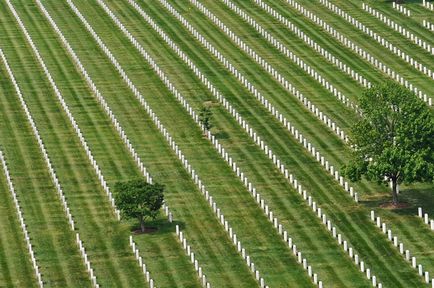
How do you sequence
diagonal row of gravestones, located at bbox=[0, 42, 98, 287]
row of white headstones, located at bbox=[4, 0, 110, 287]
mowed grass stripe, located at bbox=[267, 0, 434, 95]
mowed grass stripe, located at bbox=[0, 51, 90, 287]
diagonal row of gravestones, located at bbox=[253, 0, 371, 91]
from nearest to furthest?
1. mowed grass stripe, located at bbox=[0, 51, 90, 287]
2. diagonal row of gravestones, located at bbox=[0, 42, 98, 287]
3. row of white headstones, located at bbox=[4, 0, 110, 287]
4. mowed grass stripe, located at bbox=[267, 0, 434, 95]
5. diagonal row of gravestones, located at bbox=[253, 0, 371, 91]

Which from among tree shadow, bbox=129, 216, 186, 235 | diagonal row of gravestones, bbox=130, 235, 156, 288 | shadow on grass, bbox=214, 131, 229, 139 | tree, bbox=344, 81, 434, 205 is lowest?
shadow on grass, bbox=214, 131, 229, 139

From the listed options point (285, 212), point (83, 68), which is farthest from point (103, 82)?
point (285, 212)

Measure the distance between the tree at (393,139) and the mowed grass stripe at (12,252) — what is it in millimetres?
22359

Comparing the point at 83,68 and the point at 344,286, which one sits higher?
the point at 344,286

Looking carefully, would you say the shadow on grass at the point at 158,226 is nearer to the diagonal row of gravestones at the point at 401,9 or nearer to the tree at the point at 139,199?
the tree at the point at 139,199

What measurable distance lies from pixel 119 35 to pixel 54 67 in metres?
14.6

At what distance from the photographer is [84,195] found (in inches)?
4958

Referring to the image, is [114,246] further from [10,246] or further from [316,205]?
[316,205]

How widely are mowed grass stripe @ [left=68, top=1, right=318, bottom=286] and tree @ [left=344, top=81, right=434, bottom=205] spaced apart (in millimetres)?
7457

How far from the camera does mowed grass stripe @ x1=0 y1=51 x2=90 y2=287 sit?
11044 cm

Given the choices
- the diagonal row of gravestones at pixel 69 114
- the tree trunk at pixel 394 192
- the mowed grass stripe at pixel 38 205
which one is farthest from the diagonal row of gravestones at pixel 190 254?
the tree trunk at pixel 394 192

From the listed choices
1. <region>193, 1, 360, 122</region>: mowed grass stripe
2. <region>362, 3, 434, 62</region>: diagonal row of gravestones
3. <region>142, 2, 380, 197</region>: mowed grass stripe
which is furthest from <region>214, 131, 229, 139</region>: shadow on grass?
<region>362, 3, 434, 62</region>: diagonal row of gravestones

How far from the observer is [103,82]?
158750mm

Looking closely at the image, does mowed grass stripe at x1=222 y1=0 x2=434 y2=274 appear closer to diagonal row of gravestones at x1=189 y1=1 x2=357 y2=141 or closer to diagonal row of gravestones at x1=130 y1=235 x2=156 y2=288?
diagonal row of gravestones at x1=130 y1=235 x2=156 y2=288
